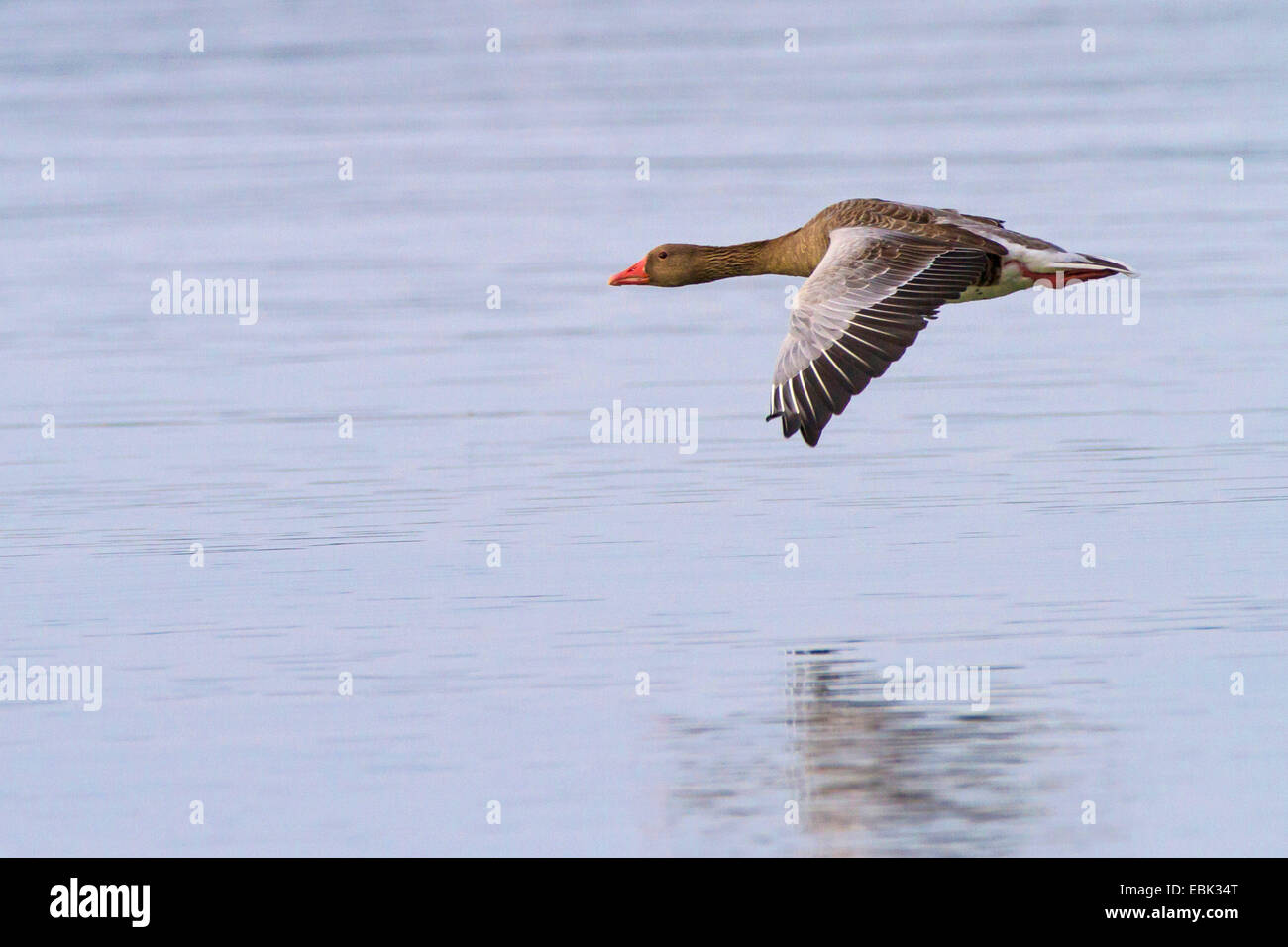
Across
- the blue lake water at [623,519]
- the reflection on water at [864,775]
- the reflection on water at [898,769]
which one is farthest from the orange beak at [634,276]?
the reflection on water at [864,775]

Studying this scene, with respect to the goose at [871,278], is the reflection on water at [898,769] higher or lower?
lower

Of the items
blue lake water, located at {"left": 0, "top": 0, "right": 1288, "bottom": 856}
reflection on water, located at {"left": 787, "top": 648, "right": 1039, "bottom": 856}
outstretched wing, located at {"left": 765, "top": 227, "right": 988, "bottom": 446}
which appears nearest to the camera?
reflection on water, located at {"left": 787, "top": 648, "right": 1039, "bottom": 856}

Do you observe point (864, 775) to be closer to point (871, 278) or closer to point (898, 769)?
point (898, 769)

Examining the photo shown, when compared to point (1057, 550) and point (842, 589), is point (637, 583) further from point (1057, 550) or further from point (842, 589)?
point (1057, 550)

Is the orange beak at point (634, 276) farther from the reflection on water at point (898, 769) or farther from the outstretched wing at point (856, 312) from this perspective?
the reflection on water at point (898, 769)

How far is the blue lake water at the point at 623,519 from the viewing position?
10.5 metres

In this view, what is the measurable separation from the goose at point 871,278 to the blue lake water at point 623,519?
1.11m

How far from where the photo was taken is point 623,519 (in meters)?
15.2

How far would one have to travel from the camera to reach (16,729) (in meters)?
11.8

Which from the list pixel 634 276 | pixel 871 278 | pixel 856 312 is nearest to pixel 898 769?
pixel 856 312

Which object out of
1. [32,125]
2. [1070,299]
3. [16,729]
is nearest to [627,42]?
[32,125]

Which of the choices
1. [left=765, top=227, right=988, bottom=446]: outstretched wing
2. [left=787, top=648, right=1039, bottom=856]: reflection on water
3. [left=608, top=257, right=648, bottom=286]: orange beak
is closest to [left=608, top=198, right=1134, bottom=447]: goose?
[left=765, top=227, right=988, bottom=446]: outstretched wing

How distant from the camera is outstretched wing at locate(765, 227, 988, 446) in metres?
13.3

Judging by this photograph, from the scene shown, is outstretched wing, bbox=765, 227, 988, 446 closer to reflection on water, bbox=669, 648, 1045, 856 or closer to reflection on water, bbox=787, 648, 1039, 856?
reflection on water, bbox=787, 648, 1039, 856
